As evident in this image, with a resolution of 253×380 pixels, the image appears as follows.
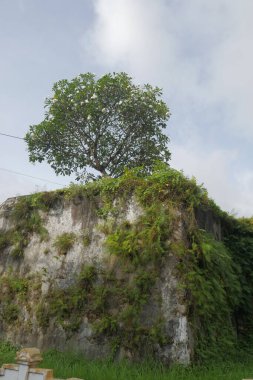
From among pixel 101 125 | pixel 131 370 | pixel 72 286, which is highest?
pixel 101 125

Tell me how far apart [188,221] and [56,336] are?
3760 mm

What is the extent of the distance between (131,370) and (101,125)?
1355cm

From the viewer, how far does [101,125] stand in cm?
1927

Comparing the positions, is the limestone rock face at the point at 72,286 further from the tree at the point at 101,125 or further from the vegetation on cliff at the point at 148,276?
the tree at the point at 101,125

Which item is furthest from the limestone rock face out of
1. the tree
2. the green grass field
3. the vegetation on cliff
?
the tree

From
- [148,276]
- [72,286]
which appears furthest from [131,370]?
[72,286]

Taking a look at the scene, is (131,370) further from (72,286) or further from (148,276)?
(72,286)

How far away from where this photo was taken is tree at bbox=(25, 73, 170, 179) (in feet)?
62.3

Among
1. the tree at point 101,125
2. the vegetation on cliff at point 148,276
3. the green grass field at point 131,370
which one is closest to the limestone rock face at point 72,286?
the vegetation on cliff at point 148,276

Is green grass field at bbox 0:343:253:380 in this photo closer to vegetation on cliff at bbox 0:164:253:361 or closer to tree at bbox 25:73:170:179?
vegetation on cliff at bbox 0:164:253:361

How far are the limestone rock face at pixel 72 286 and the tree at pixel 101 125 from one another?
8695mm

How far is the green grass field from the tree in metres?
12.3

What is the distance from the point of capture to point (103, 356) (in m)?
8.30

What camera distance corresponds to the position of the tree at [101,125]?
747 inches
